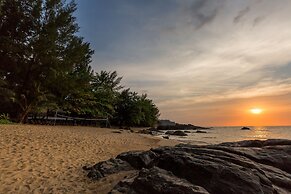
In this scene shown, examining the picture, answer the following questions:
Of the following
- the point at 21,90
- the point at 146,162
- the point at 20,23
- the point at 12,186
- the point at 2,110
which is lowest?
the point at 12,186

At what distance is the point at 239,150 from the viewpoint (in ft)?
30.9

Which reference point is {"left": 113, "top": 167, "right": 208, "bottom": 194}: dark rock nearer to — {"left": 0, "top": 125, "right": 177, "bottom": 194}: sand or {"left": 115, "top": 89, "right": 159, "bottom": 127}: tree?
{"left": 0, "top": 125, "right": 177, "bottom": 194}: sand

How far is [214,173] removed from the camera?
7531 mm

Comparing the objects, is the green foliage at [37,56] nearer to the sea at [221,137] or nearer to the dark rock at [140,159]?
the sea at [221,137]

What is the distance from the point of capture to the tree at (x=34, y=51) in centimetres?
3209

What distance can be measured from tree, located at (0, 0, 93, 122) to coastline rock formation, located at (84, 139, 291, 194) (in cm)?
2563

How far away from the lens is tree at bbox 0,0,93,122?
3209 cm

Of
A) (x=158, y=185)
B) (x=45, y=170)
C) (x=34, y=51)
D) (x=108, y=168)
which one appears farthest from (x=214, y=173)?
(x=34, y=51)

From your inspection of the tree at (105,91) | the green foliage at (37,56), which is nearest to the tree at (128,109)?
the tree at (105,91)

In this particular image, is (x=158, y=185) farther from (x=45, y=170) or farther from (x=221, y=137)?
(x=221, y=137)

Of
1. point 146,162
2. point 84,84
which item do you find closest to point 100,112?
point 84,84

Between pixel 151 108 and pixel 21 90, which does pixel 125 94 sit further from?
pixel 21 90

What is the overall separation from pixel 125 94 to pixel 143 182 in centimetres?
5098

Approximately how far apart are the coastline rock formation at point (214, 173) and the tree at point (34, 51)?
25.6 metres
